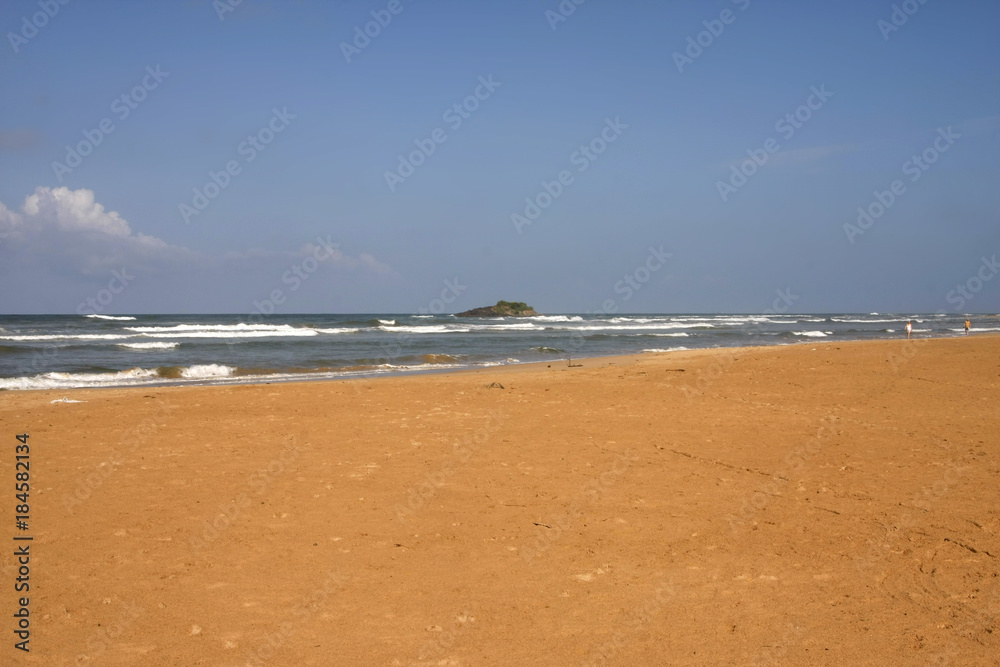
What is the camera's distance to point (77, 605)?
414 cm

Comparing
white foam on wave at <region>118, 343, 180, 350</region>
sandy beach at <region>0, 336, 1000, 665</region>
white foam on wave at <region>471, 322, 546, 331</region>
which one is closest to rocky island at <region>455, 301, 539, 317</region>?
white foam on wave at <region>471, 322, 546, 331</region>

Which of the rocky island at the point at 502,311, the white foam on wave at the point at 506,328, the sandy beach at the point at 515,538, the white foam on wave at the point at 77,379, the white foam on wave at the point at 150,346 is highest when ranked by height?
the rocky island at the point at 502,311

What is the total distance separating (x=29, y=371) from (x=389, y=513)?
17.4m

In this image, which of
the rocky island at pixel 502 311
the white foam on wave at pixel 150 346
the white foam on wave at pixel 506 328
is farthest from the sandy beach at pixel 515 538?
the rocky island at pixel 502 311

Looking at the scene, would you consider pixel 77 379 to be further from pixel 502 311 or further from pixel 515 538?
pixel 502 311

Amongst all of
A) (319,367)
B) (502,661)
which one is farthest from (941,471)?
(319,367)

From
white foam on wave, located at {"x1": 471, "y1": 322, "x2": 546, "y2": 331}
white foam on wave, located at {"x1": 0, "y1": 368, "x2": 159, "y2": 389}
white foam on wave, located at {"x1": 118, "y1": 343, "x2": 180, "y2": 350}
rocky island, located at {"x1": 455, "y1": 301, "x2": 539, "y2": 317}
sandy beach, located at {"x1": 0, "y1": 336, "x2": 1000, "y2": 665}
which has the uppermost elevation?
rocky island, located at {"x1": 455, "y1": 301, "x2": 539, "y2": 317}

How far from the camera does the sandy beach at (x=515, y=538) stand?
3799 mm

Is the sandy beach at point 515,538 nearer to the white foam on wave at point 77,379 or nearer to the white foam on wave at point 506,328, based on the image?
the white foam on wave at point 77,379

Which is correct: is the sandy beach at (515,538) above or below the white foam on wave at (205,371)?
below

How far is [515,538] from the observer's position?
5207 millimetres

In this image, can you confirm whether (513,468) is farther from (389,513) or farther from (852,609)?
(852,609)

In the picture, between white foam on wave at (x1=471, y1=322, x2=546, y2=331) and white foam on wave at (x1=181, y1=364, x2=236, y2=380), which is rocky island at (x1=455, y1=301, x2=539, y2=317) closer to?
white foam on wave at (x1=471, y1=322, x2=546, y2=331)

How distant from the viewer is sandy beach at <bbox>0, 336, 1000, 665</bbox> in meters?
3.80
